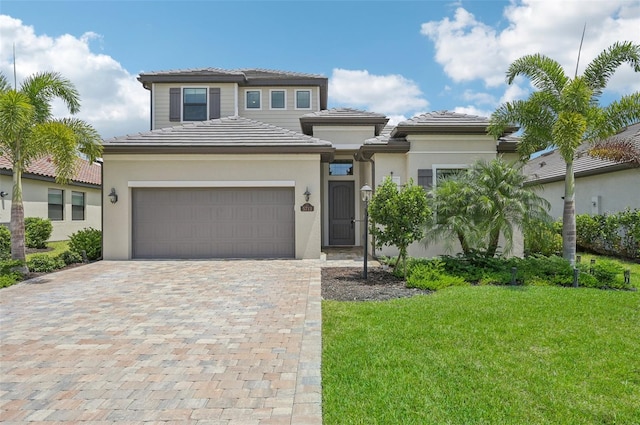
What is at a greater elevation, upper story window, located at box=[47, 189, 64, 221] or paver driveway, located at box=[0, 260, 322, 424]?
upper story window, located at box=[47, 189, 64, 221]

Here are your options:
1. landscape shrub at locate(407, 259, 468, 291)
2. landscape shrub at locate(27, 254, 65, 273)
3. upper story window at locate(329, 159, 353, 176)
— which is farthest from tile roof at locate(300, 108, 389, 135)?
landscape shrub at locate(27, 254, 65, 273)

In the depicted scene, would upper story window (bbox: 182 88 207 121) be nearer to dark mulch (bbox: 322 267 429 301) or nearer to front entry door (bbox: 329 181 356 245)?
front entry door (bbox: 329 181 356 245)

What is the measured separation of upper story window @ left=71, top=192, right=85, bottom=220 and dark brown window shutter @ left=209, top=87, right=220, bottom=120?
8.62 metres

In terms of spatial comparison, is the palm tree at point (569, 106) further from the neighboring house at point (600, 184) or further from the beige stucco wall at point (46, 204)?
the beige stucco wall at point (46, 204)

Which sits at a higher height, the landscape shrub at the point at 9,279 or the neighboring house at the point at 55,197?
the neighboring house at the point at 55,197

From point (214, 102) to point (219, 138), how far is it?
6562 millimetres

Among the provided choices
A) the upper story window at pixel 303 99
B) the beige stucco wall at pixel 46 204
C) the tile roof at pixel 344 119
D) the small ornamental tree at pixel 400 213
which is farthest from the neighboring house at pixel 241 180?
the beige stucco wall at pixel 46 204

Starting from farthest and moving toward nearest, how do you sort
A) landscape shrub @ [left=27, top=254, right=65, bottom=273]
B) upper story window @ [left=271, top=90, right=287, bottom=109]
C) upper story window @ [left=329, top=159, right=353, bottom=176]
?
upper story window @ [left=271, top=90, right=287, bottom=109] → upper story window @ [left=329, top=159, right=353, bottom=176] → landscape shrub @ [left=27, top=254, right=65, bottom=273]

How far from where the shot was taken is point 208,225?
1228cm

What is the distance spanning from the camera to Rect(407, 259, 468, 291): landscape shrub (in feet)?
26.0

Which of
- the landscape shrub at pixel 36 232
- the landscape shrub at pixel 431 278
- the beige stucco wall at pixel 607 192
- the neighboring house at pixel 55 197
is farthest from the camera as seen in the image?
the neighboring house at pixel 55 197

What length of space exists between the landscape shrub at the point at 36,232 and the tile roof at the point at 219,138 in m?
6.41

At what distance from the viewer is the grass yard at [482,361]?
3152 millimetres

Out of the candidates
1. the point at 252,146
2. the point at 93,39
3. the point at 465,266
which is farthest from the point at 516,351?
the point at 93,39
